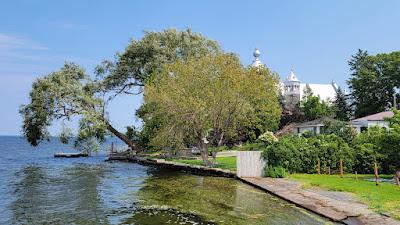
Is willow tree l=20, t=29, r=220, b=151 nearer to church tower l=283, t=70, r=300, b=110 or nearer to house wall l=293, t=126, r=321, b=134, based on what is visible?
house wall l=293, t=126, r=321, b=134

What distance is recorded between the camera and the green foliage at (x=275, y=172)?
1049 inches

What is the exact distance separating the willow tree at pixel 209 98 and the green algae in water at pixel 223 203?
Result: 350 inches

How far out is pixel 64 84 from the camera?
171 ft

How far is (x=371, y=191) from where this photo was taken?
1922 centimetres

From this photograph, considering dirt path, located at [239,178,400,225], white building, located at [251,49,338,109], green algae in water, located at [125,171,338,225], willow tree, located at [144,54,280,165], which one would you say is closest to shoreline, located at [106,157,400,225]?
dirt path, located at [239,178,400,225]

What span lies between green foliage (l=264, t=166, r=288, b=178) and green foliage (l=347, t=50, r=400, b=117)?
2067 inches

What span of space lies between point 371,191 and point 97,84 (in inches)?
1798

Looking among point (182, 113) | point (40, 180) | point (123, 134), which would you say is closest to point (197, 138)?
point (182, 113)

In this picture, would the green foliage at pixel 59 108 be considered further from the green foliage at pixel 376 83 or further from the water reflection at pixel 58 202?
the green foliage at pixel 376 83

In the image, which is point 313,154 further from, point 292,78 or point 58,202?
point 292,78

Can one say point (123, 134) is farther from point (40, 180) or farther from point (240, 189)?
point (240, 189)

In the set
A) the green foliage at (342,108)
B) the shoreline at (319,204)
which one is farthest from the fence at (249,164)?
the green foliage at (342,108)

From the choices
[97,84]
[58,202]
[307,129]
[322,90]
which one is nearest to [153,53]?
[97,84]

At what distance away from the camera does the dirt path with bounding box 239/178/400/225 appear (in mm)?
13656
